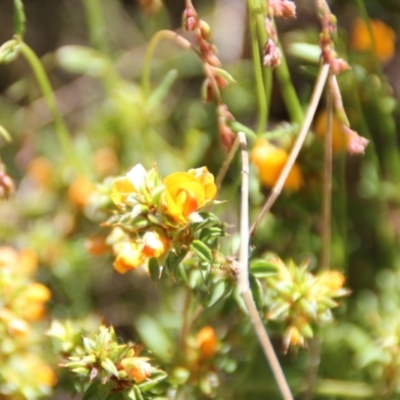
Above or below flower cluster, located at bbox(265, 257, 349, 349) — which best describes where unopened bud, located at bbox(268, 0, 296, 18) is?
above

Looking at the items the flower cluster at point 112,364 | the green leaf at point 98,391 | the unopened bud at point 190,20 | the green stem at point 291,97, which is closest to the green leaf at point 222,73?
the unopened bud at point 190,20

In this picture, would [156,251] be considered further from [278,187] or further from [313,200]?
[313,200]

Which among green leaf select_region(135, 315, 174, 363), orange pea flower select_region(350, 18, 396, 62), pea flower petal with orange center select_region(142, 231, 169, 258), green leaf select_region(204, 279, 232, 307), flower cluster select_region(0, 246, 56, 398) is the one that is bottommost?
green leaf select_region(135, 315, 174, 363)

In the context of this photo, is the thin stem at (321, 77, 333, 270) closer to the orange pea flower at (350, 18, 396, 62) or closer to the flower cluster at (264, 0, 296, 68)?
the flower cluster at (264, 0, 296, 68)

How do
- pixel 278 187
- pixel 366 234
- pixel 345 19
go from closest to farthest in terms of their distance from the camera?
1. pixel 278 187
2. pixel 366 234
3. pixel 345 19

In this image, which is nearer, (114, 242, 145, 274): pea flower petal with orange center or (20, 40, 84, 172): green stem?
(114, 242, 145, 274): pea flower petal with orange center

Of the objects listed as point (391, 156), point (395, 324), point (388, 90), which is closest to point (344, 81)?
point (388, 90)

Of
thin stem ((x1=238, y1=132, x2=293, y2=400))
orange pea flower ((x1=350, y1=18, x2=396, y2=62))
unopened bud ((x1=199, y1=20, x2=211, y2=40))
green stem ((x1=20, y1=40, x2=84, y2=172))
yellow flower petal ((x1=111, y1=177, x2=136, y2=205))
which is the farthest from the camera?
orange pea flower ((x1=350, y1=18, x2=396, y2=62))

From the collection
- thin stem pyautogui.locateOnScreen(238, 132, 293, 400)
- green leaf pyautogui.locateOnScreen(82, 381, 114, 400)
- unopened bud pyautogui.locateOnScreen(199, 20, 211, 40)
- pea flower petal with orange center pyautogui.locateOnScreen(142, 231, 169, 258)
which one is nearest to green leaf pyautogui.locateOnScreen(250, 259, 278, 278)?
thin stem pyautogui.locateOnScreen(238, 132, 293, 400)

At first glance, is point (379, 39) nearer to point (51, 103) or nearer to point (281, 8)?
point (281, 8)
